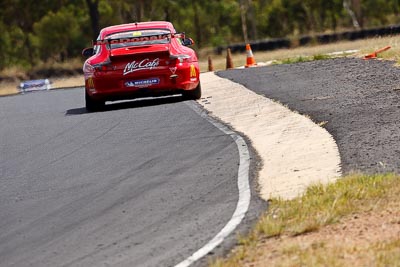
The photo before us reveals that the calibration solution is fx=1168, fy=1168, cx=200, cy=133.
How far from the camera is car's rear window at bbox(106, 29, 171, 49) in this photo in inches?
742

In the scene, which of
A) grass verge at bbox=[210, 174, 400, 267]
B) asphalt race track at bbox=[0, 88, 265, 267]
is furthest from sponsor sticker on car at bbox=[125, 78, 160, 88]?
grass verge at bbox=[210, 174, 400, 267]

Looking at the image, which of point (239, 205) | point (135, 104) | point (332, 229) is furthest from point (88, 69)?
point (332, 229)

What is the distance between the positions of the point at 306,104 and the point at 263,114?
0.85m

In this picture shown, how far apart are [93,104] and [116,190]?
364 inches

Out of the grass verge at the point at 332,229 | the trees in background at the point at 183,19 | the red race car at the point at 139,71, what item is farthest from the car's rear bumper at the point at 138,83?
the trees in background at the point at 183,19

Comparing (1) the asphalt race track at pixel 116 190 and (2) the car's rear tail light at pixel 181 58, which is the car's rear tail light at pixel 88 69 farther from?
(1) the asphalt race track at pixel 116 190

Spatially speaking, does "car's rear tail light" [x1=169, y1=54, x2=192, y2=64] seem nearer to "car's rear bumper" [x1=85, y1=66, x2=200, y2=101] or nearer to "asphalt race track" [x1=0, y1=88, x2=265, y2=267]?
"car's rear bumper" [x1=85, y1=66, x2=200, y2=101]

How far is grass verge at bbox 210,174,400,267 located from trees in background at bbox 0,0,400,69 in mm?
55799

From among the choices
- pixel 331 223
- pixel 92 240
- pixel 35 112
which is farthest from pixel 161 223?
pixel 35 112

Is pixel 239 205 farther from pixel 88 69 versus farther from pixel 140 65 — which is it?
pixel 88 69

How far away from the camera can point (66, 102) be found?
22250mm

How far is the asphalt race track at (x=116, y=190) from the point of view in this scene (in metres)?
7.64

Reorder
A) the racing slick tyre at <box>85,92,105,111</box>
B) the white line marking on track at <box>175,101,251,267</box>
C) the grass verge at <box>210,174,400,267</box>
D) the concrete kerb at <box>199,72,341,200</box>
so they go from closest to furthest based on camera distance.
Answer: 1. the grass verge at <box>210,174,400,267</box>
2. the white line marking on track at <box>175,101,251,267</box>
3. the concrete kerb at <box>199,72,341,200</box>
4. the racing slick tyre at <box>85,92,105,111</box>

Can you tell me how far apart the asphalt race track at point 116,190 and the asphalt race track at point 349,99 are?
3.85ft
